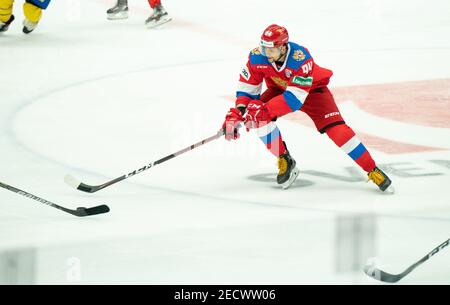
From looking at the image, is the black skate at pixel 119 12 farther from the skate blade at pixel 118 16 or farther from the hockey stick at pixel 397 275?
the hockey stick at pixel 397 275

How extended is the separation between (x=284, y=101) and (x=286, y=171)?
1.64ft

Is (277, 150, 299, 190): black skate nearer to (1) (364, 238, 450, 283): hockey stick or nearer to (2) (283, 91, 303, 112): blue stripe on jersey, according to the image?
(2) (283, 91, 303, 112): blue stripe on jersey

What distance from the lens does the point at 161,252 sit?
5531 millimetres

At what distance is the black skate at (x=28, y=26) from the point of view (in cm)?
1118

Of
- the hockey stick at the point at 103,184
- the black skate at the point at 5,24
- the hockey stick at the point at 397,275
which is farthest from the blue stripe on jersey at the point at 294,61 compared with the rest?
the black skate at the point at 5,24

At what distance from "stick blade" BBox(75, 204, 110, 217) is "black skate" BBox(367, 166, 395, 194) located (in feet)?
5.26

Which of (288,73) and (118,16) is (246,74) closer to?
(288,73)

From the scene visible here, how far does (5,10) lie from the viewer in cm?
1087

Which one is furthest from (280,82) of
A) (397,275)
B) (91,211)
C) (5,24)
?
(5,24)

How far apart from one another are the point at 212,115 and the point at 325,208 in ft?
7.67

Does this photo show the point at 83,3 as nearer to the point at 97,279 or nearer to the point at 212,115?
the point at 212,115

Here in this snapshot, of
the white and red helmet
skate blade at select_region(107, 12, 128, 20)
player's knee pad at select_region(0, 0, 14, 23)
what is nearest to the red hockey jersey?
the white and red helmet
